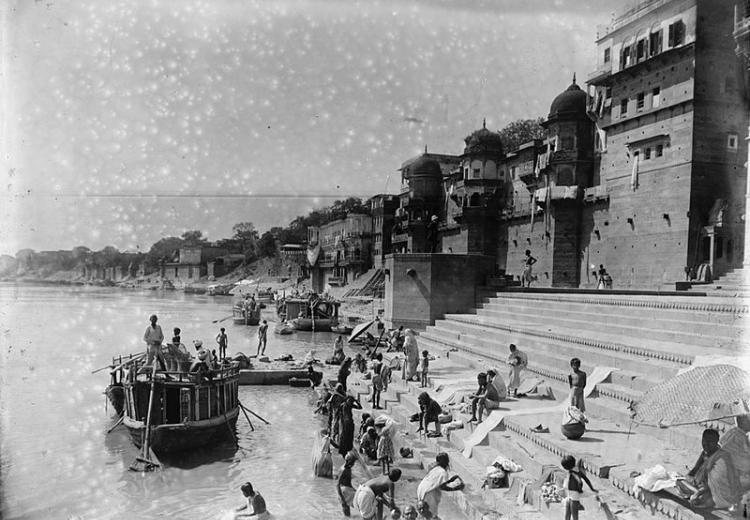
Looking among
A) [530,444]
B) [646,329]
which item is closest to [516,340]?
[646,329]

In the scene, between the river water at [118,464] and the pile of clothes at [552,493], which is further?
the river water at [118,464]

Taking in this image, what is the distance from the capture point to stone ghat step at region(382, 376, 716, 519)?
592cm

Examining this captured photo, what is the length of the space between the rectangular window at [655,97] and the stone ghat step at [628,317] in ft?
37.6

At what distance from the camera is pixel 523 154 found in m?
38.4

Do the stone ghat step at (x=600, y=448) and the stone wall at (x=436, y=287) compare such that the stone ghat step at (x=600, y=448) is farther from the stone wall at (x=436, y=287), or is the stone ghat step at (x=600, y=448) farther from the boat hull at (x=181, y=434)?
the stone wall at (x=436, y=287)

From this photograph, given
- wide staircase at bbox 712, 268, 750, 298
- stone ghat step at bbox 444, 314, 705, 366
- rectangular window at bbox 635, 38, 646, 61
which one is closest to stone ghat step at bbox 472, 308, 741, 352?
stone ghat step at bbox 444, 314, 705, 366

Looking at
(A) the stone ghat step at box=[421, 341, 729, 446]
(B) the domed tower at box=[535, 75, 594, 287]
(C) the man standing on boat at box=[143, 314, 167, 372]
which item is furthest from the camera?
(B) the domed tower at box=[535, 75, 594, 287]

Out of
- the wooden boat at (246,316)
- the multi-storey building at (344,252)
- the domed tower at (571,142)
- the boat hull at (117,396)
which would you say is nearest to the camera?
the boat hull at (117,396)

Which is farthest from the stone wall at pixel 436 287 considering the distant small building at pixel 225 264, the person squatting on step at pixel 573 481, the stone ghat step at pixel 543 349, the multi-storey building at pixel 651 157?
the distant small building at pixel 225 264

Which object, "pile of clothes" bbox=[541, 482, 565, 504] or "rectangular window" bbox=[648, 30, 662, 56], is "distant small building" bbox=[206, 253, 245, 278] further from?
"pile of clothes" bbox=[541, 482, 565, 504]

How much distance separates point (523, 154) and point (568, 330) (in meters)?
27.7

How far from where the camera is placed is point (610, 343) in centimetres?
1045

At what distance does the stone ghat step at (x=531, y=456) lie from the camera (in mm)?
5918

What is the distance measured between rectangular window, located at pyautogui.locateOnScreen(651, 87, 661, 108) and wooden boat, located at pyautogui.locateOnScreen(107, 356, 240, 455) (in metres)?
20.2
